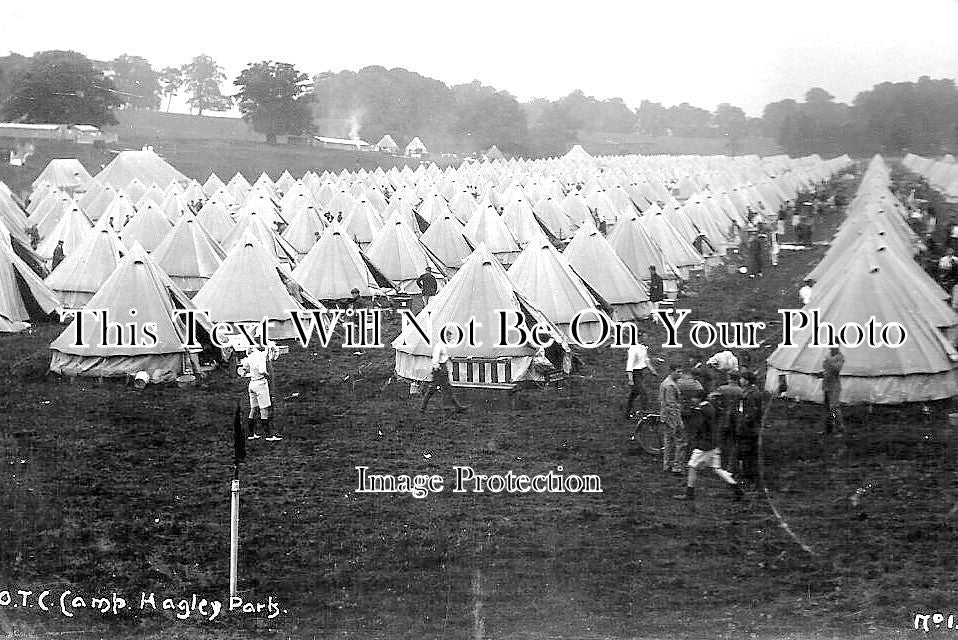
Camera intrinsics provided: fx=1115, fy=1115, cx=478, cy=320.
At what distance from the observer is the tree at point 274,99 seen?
14.1 m

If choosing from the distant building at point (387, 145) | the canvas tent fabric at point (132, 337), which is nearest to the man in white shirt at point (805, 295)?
the canvas tent fabric at point (132, 337)

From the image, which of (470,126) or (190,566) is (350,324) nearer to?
(190,566)

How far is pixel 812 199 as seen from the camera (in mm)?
28672

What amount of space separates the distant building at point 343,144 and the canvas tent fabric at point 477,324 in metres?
10.7

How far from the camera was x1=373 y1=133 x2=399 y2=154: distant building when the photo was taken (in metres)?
33.8

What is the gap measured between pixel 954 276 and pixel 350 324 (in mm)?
9197

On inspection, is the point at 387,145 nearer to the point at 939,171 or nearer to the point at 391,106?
the point at 391,106

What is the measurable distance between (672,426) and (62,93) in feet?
99.8

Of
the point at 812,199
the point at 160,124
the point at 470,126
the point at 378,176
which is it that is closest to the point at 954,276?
the point at 812,199

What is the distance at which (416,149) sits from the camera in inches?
1714

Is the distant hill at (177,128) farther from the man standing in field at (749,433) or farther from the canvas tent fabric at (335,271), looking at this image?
the man standing in field at (749,433)

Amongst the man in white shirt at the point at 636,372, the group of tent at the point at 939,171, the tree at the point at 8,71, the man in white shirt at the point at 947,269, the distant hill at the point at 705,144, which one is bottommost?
the man in white shirt at the point at 636,372

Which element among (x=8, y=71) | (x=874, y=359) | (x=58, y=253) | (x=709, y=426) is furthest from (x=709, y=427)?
(x=8, y=71)

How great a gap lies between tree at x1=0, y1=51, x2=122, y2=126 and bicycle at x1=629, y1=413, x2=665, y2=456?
26.2 meters
